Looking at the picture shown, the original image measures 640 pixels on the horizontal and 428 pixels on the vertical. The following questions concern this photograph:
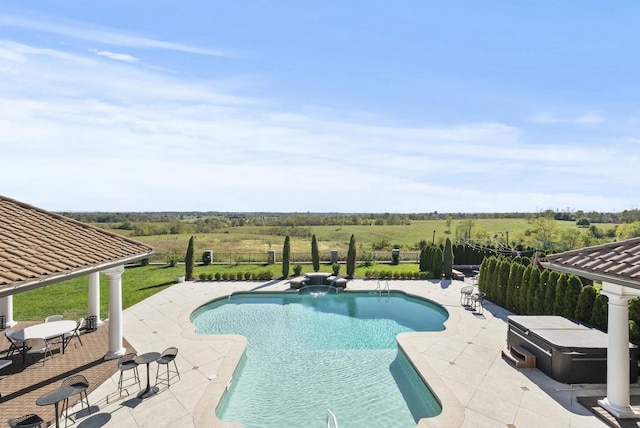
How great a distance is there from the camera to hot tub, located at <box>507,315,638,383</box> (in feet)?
27.1

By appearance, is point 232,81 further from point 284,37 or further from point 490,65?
point 490,65

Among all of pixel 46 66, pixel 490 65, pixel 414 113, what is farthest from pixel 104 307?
pixel 490 65

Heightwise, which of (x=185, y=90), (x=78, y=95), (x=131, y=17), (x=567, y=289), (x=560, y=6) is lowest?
(x=567, y=289)

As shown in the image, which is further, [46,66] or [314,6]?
[314,6]

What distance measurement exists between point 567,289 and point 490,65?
9.44m

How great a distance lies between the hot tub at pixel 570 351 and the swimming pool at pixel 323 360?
3373 mm

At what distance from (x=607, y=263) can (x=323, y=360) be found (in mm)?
7387

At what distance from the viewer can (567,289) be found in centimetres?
1136

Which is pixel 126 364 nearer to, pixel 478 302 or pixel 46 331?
pixel 46 331

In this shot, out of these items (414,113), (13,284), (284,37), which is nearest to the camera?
(13,284)

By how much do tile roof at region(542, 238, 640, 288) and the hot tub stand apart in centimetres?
295

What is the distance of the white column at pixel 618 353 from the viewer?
6.39 meters

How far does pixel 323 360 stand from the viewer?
1008 centimetres

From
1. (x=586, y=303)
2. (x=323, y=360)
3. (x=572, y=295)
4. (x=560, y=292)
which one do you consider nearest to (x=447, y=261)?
(x=560, y=292)
